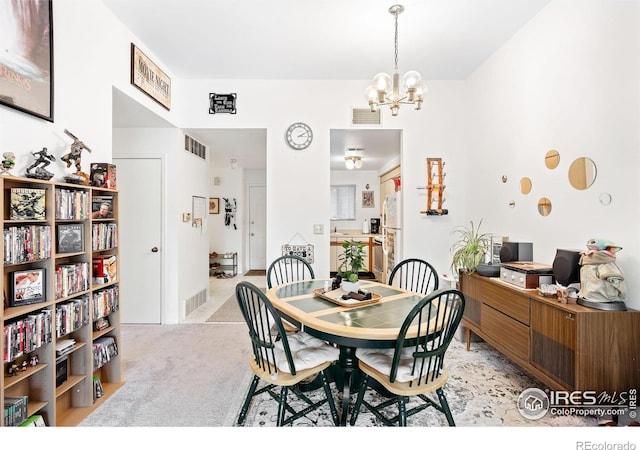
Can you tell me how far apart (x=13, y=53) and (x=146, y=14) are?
1.16 meters

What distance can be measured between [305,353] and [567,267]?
69.0 inches

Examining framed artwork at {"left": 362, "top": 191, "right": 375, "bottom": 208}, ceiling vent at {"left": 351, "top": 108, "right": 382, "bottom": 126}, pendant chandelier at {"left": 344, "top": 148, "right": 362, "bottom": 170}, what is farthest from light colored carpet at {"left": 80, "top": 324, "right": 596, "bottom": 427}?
framed artwork at {"left": 362, "top": 191, "right": 375, "bottom": 208}

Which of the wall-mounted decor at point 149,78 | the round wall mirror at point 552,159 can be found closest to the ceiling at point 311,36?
the wall-mounted decor at point 149,78

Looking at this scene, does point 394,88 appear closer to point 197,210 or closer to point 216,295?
A: point 197,210

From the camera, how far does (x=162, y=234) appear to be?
349cm

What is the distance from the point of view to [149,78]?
2.88 metres

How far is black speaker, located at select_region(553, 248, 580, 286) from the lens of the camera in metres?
1.89

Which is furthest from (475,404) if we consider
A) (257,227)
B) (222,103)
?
(257,227)

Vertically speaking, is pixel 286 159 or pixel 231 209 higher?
pixel 286 159

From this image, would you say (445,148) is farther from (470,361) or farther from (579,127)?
(470,361)

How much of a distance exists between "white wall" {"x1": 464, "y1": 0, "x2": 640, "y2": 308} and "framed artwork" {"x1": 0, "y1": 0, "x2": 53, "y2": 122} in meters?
3.36
